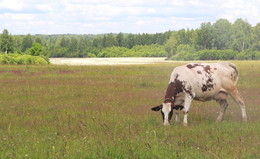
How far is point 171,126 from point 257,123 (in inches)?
115

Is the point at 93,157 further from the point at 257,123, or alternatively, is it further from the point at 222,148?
the point at 257,123

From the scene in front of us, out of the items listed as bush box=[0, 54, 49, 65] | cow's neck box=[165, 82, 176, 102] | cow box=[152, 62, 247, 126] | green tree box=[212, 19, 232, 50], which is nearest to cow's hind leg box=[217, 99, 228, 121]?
cow box=[152, 62, 247, 126]

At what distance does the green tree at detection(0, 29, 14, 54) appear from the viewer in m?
103

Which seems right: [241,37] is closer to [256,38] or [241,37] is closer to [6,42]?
[256,38]

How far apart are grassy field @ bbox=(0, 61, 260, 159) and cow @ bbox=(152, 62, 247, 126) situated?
63cm

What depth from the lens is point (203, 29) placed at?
132 meters

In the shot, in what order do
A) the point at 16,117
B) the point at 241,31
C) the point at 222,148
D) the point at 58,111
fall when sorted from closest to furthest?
the point at 222,148 < the point at 16,117 < the point at 58,111 < the point at 241,31

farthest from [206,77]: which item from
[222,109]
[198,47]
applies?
[198,47]

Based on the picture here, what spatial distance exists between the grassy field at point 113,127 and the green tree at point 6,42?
85.3 meters

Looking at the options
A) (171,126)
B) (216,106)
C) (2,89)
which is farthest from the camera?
(2,89)

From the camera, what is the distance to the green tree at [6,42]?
103000mm

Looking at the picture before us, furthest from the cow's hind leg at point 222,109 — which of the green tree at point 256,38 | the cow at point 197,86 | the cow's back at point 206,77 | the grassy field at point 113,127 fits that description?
the green tree at point 256,38

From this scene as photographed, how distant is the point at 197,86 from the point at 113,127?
3352mm

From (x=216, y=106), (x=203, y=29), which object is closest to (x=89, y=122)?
(x=216, y=106)
